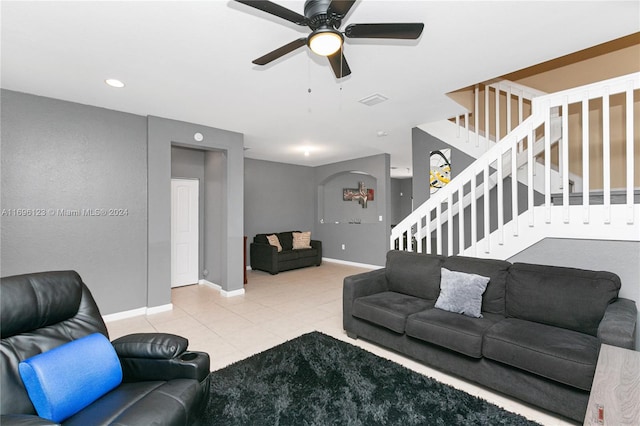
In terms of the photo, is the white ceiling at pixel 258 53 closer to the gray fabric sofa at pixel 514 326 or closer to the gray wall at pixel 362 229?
the gray fabric sofa at pixel 514 326

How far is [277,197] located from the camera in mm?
7645

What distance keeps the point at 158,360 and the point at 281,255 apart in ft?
15.8

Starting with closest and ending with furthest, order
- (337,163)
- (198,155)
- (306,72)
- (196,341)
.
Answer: (306,72) < (196,341) < (198,155) < (337,163)

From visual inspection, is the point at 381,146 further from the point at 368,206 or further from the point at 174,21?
the point at 174,21

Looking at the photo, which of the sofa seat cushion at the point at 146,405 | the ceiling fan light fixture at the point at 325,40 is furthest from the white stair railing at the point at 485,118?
the sofa seat cushion at the point at 146,405

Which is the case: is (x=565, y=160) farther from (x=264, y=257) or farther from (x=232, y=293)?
(x=264, y=257)

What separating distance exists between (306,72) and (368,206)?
18.6 feet

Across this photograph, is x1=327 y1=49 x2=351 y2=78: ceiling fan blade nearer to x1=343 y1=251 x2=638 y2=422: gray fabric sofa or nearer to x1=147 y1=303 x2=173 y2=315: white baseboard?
x1=343 y1=251 x2=638 y2=422: gray fabric sofa

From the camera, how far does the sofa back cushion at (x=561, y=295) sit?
7.09 feet

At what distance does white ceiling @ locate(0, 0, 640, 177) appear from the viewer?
200cm

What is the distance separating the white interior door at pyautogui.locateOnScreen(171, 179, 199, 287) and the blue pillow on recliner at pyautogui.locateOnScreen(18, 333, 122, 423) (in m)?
3.91

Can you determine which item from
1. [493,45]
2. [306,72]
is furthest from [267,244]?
[493,45]

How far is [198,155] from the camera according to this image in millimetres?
5602

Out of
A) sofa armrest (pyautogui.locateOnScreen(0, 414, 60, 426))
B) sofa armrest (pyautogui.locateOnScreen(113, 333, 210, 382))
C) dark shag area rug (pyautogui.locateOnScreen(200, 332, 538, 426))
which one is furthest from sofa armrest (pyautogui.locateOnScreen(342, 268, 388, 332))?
sofa armrest (pyautogui.locateOnScreen(0, 414, 60, 426))
